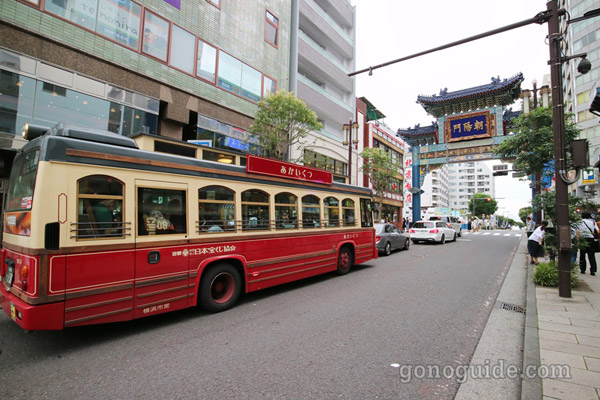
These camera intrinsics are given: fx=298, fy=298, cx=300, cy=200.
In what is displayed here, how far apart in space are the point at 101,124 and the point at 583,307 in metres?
14.7

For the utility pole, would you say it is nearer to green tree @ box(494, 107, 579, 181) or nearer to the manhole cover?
the manhole cover

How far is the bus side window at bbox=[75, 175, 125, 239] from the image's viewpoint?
403 centimetres

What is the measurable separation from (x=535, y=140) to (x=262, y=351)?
11.4 m

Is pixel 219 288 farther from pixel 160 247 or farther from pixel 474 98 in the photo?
pixel 474 98

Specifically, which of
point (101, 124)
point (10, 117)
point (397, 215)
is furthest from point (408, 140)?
point (10, 117)

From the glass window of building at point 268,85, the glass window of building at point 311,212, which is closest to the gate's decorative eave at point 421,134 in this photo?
the glass window of building at point 268,85

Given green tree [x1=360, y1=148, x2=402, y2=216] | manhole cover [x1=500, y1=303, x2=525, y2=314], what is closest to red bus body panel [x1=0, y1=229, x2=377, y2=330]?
manhole cover [x1=500, y1=303, x2=525, y2=314]

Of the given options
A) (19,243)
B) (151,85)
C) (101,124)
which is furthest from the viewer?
(151,85)

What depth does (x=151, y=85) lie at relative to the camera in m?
12.7

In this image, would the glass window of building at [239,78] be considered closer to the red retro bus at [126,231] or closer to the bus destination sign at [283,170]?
the bus destination sign at [283,170]

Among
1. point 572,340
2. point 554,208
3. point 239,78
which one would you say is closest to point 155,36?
point 239,78

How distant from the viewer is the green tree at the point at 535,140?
391 inches

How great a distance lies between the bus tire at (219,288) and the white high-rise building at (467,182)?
4845 inches

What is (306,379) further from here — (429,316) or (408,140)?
(408,140)
